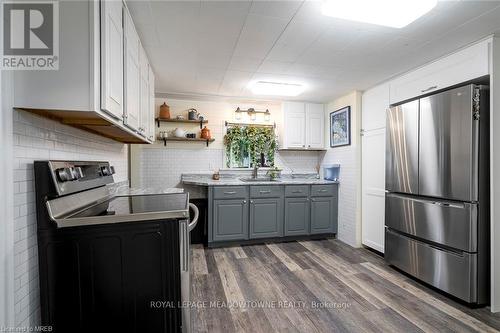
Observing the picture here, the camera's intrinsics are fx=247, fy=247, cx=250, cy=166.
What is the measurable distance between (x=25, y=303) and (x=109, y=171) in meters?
1.07

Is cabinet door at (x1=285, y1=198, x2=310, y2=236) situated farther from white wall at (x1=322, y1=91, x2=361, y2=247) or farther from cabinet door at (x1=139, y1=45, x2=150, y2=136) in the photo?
cabinet door at (x1=139, y1=45, x2=150, y2=136)

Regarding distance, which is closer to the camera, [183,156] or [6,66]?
[6,66]

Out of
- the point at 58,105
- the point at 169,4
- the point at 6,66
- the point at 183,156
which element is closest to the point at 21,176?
the point at 58,105

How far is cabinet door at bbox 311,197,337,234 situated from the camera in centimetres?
364

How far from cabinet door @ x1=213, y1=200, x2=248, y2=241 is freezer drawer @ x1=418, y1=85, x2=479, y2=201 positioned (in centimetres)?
203

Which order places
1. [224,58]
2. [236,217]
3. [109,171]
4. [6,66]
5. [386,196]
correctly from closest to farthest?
[6,66] → [109,171] → [224,58] → [386,196] → [236,217]

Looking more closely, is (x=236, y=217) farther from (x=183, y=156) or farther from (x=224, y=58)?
(x=224, y=58)

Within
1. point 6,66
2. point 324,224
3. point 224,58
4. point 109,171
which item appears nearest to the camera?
point 6,66

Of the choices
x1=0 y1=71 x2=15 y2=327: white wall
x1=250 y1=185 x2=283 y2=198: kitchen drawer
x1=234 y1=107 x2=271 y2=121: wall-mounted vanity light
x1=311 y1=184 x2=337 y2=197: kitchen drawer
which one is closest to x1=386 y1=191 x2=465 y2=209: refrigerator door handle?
x1=311 y1=184 x2=337 y2=197: kitchen drawer

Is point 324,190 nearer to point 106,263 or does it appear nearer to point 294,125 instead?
point 294,125

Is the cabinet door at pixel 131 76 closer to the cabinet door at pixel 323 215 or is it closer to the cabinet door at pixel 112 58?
the cabinet door at pixel 112 58

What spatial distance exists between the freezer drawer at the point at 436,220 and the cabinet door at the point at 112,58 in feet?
8.44

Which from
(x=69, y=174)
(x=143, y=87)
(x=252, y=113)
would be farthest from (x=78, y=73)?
(x=252, y=113)

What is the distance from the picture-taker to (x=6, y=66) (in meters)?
0.95
